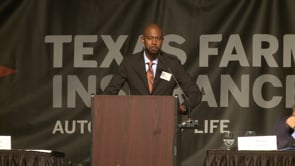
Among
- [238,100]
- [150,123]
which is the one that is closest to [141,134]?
[150,123]

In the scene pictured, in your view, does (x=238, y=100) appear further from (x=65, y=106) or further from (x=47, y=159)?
(x=47, y=159)

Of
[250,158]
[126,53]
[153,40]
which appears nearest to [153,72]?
[153,40]

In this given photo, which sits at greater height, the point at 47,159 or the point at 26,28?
the point at 26,28

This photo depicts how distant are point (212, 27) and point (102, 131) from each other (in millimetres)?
3320

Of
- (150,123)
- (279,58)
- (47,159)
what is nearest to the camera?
(150,123)

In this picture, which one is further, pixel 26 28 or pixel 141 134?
pixel 26 28

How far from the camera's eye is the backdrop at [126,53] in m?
8.28

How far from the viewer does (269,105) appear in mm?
8266

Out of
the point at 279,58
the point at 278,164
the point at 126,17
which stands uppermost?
the point at 126,17

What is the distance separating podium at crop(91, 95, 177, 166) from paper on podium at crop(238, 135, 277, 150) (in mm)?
720

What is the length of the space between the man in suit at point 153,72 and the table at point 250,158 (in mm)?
602

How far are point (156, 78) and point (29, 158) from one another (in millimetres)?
1268

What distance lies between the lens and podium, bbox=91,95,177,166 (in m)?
5.30

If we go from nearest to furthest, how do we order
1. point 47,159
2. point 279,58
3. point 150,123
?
point 150,123
point 47,159
point 279,58
